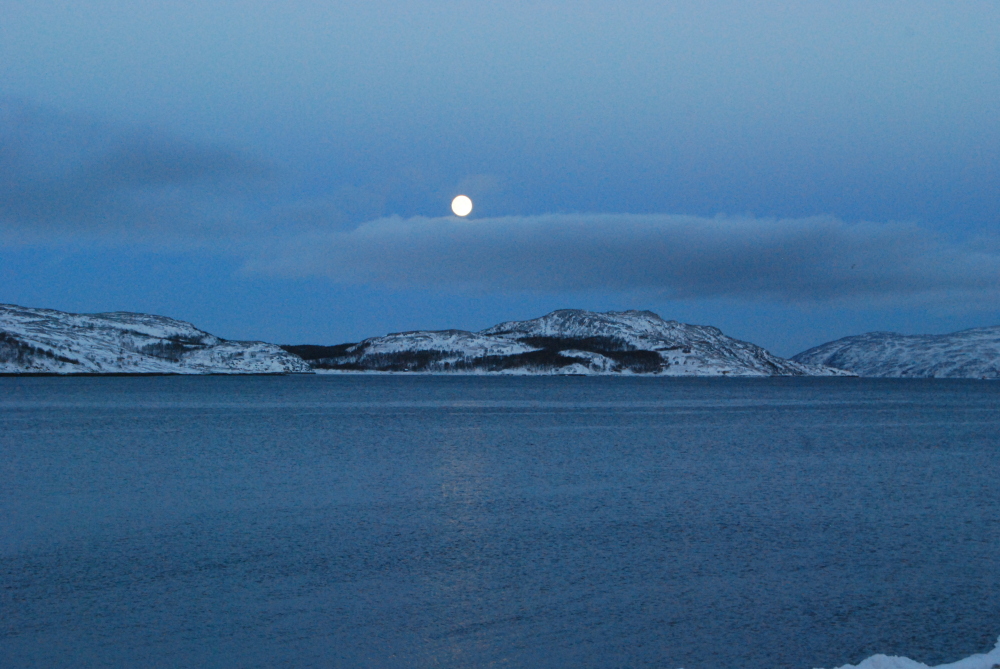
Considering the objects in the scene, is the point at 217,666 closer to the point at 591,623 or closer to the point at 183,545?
the point at 591,623

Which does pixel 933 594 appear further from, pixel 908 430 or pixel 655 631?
pixel 908 430

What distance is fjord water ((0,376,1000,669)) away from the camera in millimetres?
18156

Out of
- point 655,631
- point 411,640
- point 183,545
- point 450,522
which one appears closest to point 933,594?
point 655,631

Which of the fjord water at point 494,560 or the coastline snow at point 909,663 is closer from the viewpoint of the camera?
the coastline snow at point 909,663

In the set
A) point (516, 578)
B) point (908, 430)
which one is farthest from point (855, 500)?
point (908, 430)

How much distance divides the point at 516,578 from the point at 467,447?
42.2 meters

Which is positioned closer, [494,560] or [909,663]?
[909,663]

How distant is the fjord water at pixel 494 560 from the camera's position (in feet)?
59.6

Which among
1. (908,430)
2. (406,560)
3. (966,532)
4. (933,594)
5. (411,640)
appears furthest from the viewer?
(908,430)

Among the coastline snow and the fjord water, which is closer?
the coastline snow

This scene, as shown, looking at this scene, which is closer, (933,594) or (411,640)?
(411,640)

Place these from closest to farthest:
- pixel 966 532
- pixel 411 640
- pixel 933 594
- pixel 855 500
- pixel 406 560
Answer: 1. pixel 411 640
2. pixel 933 594
3. pixel 406 560
4. pixel 966 532
5. pixel 855 500

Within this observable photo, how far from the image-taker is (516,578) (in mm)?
23391

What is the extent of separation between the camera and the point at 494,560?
2556 cm
